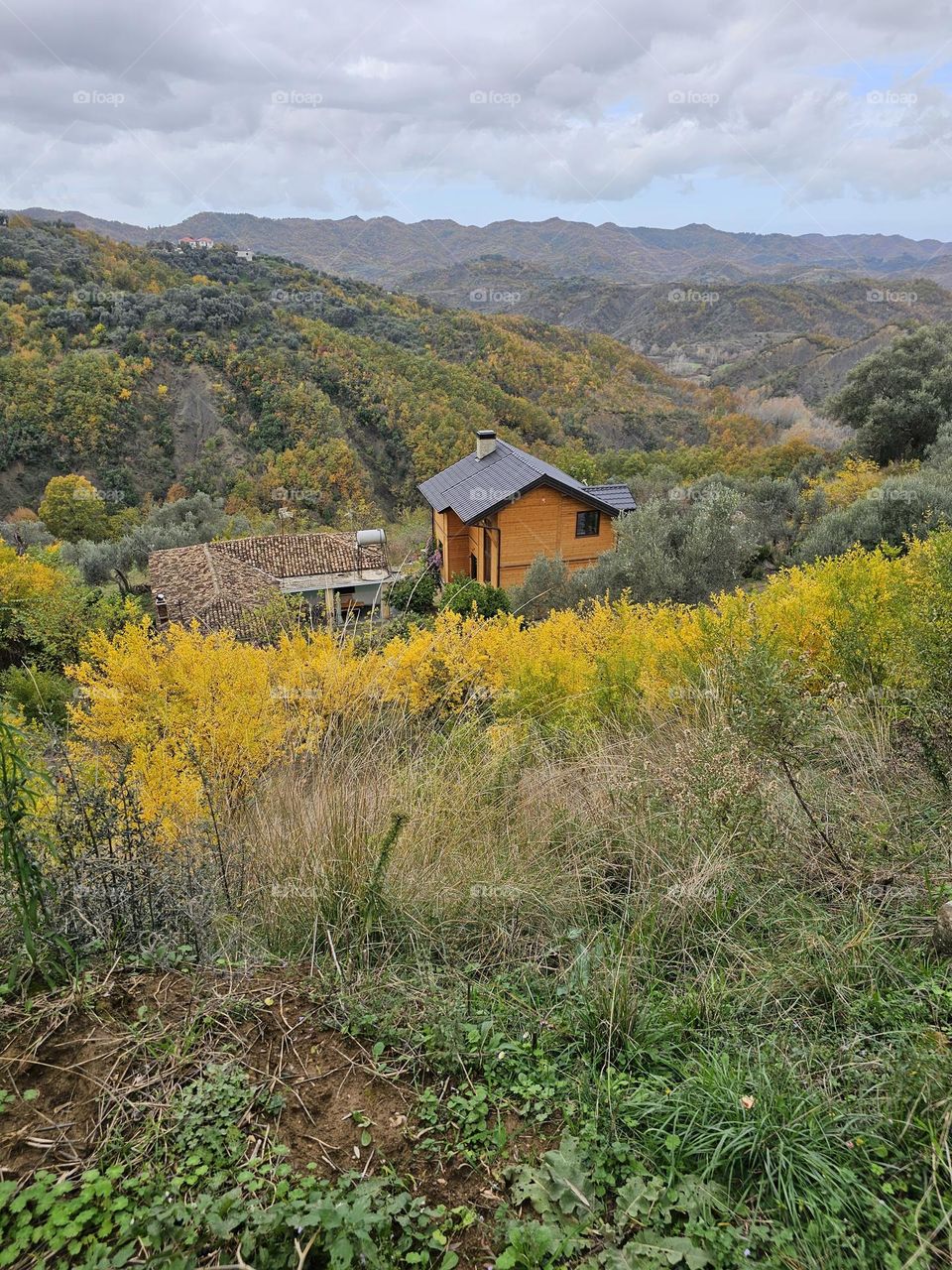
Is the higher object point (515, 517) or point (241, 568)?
point (515, 517)

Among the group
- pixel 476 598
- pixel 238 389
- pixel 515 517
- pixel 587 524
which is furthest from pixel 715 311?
pixel 476 598

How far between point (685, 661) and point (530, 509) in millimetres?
17983

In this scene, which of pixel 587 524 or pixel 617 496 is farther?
pixel 617 496

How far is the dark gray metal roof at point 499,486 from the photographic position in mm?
22047

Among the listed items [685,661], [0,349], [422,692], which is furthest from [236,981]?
[0,349]

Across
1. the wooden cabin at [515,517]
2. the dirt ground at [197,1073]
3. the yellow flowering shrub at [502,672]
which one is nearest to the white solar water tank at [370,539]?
the wooden cabin at [515,517]

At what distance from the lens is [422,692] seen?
787cm

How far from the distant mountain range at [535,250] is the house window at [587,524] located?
354 feet

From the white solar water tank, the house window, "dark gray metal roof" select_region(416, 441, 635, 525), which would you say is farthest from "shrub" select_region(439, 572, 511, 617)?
the white solar water tank

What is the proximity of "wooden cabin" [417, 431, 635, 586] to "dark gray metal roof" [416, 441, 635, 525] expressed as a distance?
3 cm

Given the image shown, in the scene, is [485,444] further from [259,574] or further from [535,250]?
[535,250]

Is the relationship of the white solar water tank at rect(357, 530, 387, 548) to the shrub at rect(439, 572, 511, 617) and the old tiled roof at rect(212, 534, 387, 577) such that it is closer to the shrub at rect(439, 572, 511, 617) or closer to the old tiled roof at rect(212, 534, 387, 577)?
the old tiled roof at rect(212, 534, 387, 577)

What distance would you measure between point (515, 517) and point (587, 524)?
2.84 meters

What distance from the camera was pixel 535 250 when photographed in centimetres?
16738
